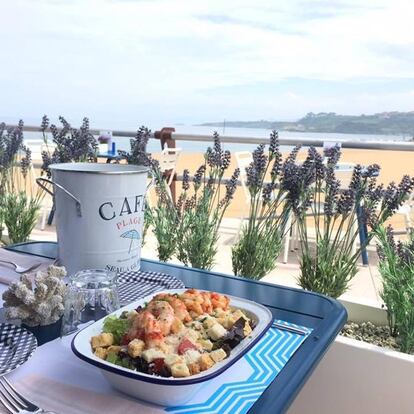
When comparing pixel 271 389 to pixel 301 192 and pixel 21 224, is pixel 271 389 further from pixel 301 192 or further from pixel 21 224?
pixel 21 224

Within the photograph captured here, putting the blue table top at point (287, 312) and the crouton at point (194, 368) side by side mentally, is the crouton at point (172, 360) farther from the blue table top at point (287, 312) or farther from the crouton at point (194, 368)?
the blue table top at point (287, 312)

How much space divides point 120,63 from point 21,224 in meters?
9.67

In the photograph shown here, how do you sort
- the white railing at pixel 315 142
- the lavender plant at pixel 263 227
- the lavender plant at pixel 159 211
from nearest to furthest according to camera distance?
1. the lavender plant at pixel 263 227
2. the lavender plant at pixel 159 211
3. the white railing at pixel 315 142

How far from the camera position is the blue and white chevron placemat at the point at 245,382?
2.16 feet

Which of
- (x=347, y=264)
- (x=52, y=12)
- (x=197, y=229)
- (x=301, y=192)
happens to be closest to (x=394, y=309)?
(x=347, y=264)

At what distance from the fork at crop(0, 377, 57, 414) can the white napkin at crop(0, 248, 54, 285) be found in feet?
1.82

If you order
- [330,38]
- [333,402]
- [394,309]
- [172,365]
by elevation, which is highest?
[330,38]

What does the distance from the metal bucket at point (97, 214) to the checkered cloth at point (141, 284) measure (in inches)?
1.7

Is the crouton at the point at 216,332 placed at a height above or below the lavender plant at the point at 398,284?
above

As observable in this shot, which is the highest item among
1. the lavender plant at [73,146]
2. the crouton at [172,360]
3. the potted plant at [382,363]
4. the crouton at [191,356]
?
the lavender plant at [73,146]

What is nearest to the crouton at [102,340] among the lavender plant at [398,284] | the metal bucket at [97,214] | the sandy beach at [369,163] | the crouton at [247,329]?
the crouton at [247,329]

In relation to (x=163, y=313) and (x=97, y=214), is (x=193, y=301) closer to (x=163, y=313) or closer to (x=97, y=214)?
(x=163, y=313)

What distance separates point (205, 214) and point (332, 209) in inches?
22.5

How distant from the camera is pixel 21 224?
270 cm
